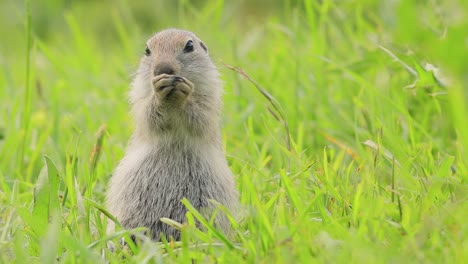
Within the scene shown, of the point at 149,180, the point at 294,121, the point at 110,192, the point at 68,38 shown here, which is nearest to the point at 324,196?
the point at 149,180

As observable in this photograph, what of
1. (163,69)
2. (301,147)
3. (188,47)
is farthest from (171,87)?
(301,147)

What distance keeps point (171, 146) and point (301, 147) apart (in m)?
1.00

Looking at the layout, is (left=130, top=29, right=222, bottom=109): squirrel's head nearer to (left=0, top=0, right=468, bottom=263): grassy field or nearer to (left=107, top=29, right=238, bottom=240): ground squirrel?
(left=107, top=29, right=238, bottom=240): ground squirrel

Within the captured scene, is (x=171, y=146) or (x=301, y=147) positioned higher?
(x=171, y=146)

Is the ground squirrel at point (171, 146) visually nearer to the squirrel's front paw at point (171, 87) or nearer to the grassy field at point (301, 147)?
the squirrel's front paw at point (171, 87)

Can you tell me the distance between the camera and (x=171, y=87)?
11.8 ft

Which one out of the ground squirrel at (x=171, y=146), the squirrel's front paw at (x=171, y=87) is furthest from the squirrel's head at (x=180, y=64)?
the squirrel's front paw at (x=171, y=87)

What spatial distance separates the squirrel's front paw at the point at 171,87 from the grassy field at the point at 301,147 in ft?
1.01

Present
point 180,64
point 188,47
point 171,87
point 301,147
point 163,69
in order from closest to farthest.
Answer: point 171,87, point 163,69, point 180,64, point 188,47, point 301,147

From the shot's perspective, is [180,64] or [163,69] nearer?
[163,69]

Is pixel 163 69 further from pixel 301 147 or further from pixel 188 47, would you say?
pixel 301 147

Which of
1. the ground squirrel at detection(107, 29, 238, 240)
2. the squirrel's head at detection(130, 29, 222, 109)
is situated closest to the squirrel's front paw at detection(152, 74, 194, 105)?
the ground squirrel at detection(107, 29, 238, 240)

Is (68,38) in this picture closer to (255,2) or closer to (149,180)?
(255,2)

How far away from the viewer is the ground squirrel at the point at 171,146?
11.3 feet
